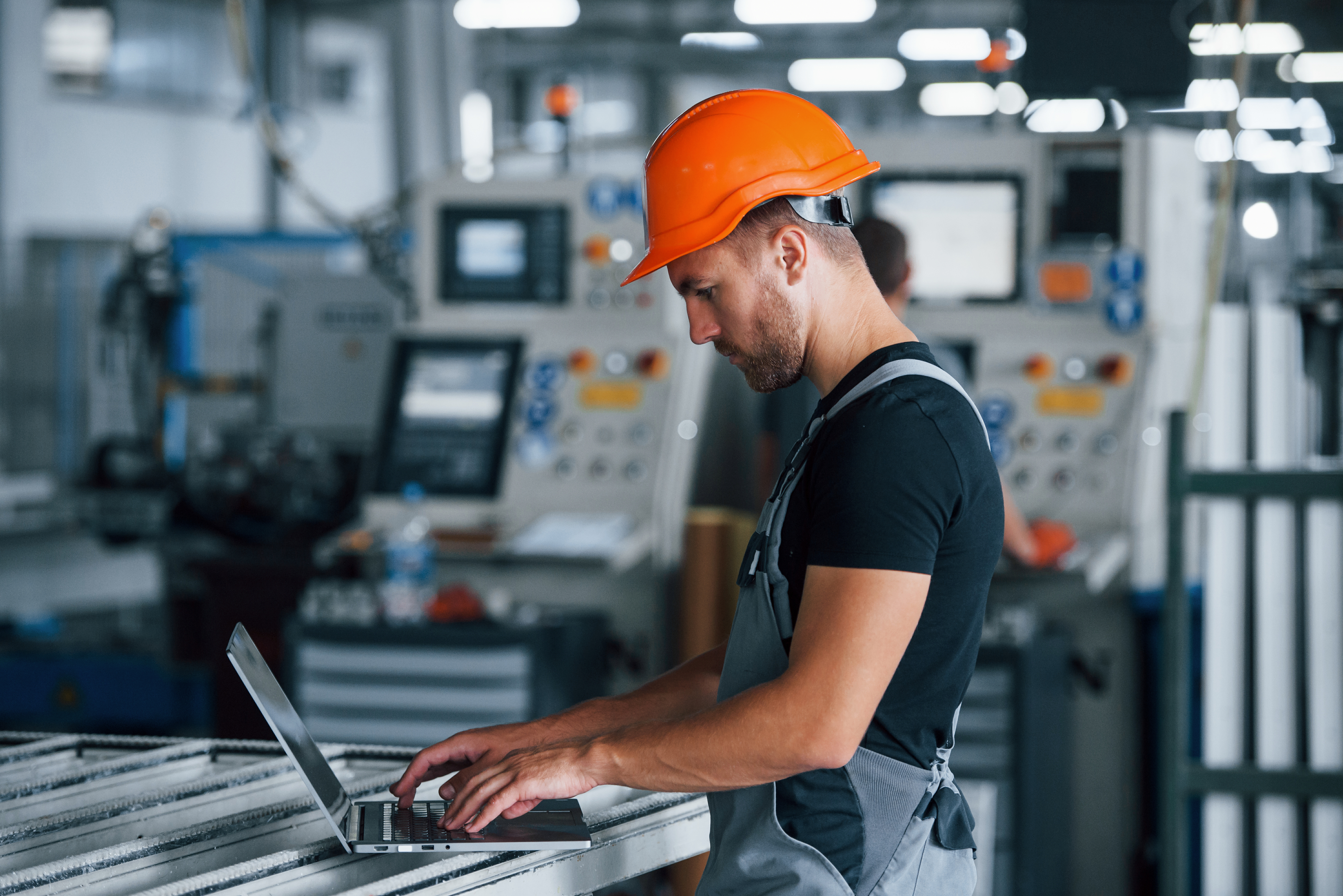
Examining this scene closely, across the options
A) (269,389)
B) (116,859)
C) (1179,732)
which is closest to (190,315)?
(269,389)

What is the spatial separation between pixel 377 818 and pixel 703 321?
23.3 inches

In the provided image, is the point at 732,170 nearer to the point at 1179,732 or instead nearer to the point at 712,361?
the point at 1179,732

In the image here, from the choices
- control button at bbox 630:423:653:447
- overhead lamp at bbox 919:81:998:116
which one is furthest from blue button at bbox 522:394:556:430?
overhead lamp at bbox 919:81:998:116

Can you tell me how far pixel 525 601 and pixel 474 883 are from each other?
262 cm

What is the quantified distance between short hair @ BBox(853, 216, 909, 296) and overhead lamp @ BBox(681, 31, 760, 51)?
9.02 m

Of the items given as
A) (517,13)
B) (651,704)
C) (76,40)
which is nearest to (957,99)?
(517,13)

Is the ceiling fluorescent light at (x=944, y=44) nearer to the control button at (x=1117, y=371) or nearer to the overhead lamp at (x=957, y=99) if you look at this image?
the overhead lamp at (x=957, y=99)

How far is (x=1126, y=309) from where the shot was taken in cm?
369

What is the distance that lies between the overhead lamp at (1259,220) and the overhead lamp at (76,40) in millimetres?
8148

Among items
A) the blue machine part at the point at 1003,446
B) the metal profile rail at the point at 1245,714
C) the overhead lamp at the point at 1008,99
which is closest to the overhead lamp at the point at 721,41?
the overhead lamp at the point at 1008,99

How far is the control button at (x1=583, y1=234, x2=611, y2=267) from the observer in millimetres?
3961

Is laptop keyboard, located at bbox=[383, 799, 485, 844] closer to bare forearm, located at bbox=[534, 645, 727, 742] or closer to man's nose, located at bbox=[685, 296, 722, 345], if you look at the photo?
bare forearm, located at bbox=[534, 645, 727, 742]

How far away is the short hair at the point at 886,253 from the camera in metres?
2.75

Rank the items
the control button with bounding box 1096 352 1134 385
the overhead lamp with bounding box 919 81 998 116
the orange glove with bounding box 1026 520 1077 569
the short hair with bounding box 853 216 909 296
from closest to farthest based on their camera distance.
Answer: the short hair with bounding box 853 216 909 296 → the orange glove with bounding box 1026 520 1077 569 → the control button with bounding box 1096 352 1134 385 → the overhead lamp with bounding box 919 81 998 116
